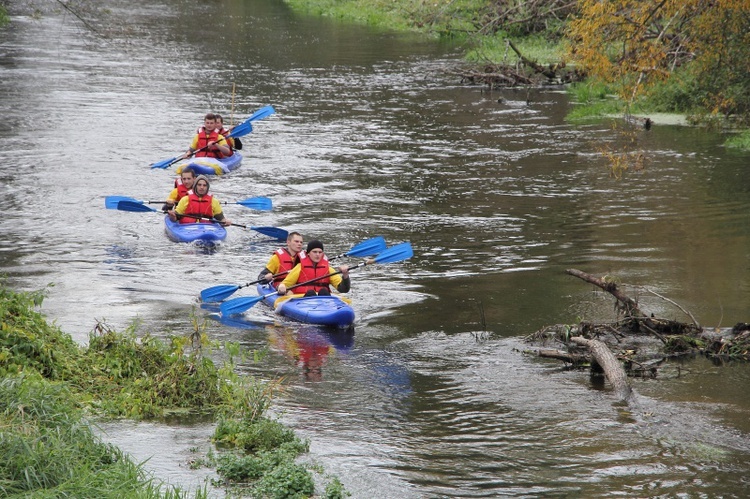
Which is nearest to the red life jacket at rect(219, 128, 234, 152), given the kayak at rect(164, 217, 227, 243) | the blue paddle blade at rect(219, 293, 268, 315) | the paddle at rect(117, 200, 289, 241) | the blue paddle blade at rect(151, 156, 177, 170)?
the blue paddle blade at rect(151, 156, 177, 170)

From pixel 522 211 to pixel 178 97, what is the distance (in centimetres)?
1408

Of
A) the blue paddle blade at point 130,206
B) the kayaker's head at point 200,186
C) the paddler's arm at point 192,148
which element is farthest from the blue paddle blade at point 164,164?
the kayaker's head at point 200,186

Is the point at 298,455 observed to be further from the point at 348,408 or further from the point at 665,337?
the point at 665,337

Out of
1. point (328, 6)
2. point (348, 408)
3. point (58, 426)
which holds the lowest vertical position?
point (348, 408)

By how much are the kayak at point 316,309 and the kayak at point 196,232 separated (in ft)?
10.0

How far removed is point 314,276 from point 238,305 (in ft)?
3.70

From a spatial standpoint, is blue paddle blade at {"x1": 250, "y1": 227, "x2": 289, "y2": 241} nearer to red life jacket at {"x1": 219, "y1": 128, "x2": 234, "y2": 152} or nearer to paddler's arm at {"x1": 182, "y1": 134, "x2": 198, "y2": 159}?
paddler's arm at {"x1": 182, "y1": 134, "x2": 198, "y2": 159}

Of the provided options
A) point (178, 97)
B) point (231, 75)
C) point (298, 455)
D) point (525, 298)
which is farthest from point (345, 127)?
point (298, 455)

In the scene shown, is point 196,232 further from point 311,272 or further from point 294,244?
point 311,272

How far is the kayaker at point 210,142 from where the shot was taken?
68.9 ft

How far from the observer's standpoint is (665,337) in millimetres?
10242

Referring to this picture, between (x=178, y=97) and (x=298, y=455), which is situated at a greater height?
(x=178, y=97)

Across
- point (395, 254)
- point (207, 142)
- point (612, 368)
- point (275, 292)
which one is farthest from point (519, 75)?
point (612, 368)

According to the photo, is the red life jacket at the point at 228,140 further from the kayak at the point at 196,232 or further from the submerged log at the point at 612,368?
the submerged log at the point at 612,368
